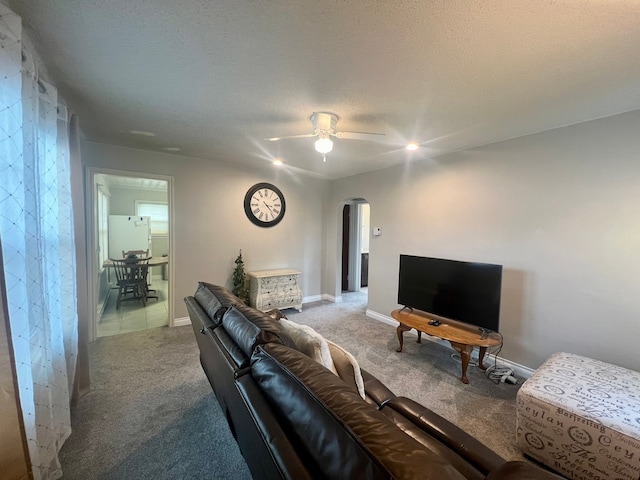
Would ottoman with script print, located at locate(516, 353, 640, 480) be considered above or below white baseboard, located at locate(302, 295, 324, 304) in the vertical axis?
above

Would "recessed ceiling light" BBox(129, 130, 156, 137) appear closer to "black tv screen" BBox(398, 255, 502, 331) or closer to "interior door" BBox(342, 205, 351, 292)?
"black tv screen" BBox(398, 255, 502, 331)

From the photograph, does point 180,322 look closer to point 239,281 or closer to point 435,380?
point 239,281

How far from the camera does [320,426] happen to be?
72 centimetres

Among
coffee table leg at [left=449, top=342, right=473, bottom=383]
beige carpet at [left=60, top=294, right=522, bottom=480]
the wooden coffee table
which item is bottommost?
beige carpet at [left=60, top=294, right=522, bottom=480]

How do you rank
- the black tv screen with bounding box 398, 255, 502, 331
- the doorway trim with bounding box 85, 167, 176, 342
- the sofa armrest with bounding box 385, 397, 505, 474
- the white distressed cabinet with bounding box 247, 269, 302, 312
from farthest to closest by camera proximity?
the white distressed cabinet with bounding box 247, 269, 302, 312 < the doorway trim with bounding box 85, 167, 176, 342 < the black tv screen with bounding box 398, 255, 502, 331 < the sofa armrest with bounding box 385, 397, 505, 474

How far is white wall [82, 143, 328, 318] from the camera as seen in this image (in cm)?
354

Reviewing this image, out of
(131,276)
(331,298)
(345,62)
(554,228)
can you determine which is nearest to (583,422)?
(554,228)

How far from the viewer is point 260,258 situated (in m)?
4.47

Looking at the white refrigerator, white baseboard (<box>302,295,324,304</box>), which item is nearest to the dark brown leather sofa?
white baseboard (<box>302,295,324,304</box>)

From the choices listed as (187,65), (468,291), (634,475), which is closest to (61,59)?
(187,65)

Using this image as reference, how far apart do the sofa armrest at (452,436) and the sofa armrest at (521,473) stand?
50cm

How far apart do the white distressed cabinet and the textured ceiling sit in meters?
2.33

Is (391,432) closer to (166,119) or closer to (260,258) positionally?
(166,119)

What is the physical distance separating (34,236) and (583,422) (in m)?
3.17
